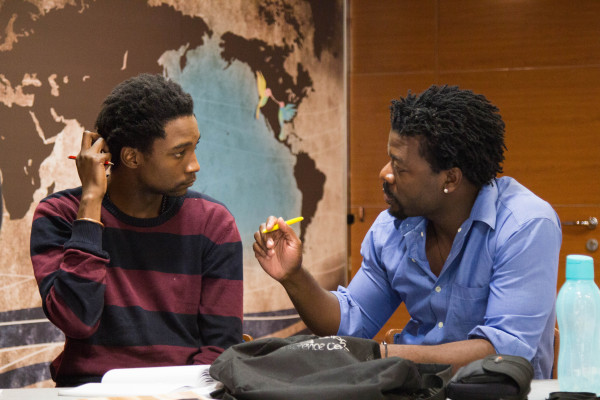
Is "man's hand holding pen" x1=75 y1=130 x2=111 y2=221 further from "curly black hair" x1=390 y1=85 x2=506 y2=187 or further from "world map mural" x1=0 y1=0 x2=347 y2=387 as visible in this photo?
"world map mural" x1=0 y1=0 x2=347 y2=387

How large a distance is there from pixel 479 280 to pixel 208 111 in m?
2.11

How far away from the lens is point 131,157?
1896mm

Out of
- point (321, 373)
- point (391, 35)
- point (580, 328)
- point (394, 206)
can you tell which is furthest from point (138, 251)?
point (391, 35)

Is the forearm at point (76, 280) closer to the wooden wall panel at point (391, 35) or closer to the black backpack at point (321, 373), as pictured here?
the black backpack at point (321, 373)

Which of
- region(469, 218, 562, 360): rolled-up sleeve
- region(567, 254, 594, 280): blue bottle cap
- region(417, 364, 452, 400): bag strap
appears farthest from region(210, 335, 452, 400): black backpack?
region(469, 218, 562, 360): rolled-up sleeve

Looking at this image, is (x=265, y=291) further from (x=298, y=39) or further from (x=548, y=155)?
(x=548, y=155)

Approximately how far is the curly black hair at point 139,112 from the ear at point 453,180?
0.74m

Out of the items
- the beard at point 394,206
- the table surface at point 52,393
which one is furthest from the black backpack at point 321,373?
the beard at point 394,206

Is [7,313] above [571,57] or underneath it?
underneath

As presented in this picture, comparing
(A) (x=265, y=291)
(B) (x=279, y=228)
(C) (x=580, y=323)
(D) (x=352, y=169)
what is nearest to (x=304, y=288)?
(B) (x=279, y=228)

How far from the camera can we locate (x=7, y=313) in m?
2.92

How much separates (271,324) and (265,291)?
192 mm

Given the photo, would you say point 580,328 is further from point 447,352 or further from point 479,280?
point 479,280

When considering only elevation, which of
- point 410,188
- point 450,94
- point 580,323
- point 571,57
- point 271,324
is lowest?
point 271,324
